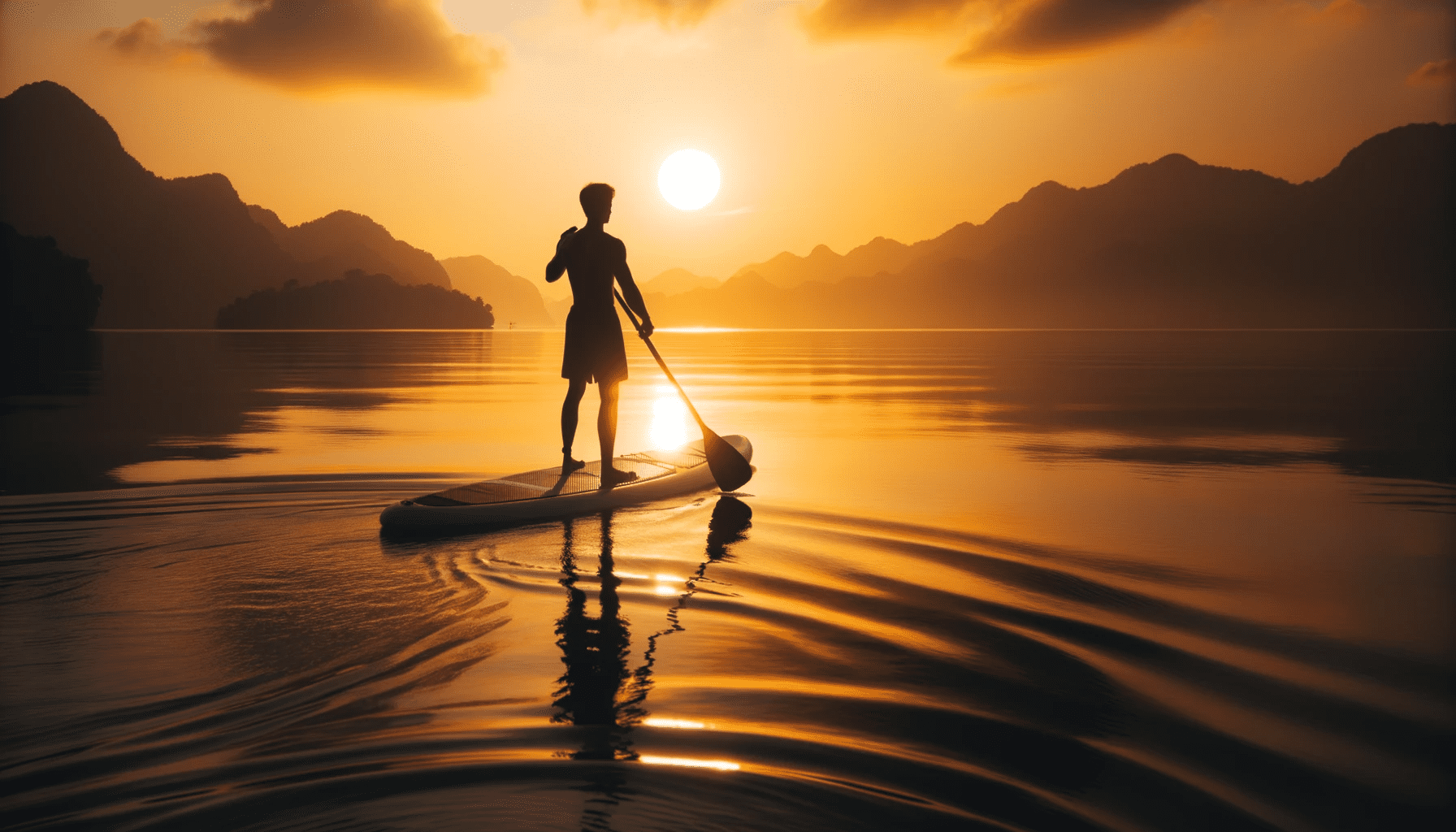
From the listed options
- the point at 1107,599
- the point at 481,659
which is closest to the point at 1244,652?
the point at 1107,599

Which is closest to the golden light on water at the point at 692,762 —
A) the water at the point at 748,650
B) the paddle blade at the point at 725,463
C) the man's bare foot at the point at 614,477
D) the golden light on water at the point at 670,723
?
the water at the point at 748,650

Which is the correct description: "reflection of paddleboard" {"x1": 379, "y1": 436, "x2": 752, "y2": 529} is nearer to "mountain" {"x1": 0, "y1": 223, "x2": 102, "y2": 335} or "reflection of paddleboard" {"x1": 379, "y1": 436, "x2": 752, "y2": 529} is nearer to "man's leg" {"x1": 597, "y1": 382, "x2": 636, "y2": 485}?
"man's leg" {"x1": 597, "y1": 382, "x2": 636, "y2": 485}

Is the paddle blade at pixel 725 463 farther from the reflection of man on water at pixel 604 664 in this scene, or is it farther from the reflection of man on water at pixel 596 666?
the reflection of man on water at pixel 596 666

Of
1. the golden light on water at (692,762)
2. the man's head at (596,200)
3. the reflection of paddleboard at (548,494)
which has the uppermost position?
the man's head at (596,200)

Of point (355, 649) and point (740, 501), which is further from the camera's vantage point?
point (740, 501)

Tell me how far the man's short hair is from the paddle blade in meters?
2.44

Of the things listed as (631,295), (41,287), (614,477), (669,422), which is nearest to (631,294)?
(631,295)

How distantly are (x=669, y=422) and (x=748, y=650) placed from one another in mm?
12054

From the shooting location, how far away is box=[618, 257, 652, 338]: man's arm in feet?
27.9

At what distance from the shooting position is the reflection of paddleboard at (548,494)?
710cm

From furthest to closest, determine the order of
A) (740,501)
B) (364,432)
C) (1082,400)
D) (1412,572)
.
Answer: (1082,400) < (364,432) < (740,501) < (1412,572)

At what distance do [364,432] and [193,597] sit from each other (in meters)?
9.05

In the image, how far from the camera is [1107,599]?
215 inches

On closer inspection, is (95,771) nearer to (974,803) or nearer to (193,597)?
(193,597)
